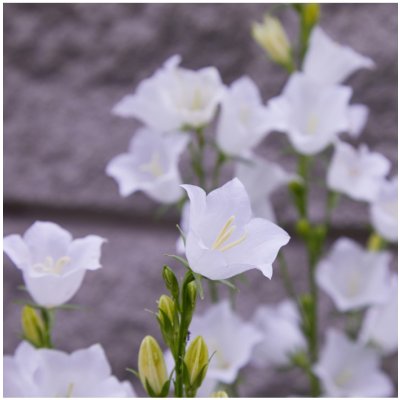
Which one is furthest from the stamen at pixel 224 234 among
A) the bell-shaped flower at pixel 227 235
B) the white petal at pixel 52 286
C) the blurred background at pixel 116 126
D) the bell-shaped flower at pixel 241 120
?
the blurred background at pixel 116 126

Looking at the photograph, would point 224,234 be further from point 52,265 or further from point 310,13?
point 310,13

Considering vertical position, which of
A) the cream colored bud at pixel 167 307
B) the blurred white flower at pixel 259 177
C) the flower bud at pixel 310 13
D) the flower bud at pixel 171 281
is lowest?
the cream colored bud at pixel 167 307

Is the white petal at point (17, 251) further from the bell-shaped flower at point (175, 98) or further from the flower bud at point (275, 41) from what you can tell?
the flower bud at point (275, 41)

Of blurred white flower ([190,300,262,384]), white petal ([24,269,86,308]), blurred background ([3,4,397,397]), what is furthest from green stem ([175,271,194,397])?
blurred background ([3,4,397,397])

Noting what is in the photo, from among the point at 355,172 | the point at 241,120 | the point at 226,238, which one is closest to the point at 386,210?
the point at 355,172

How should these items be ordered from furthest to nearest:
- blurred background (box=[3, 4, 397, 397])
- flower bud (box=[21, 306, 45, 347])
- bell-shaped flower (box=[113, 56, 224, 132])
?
blurred background (box=[3, 4, 397, 397]) < bell-shaped flower (box=[113, 56, 224, 132]) < flower bud (box=[21, 306, 45, 347])

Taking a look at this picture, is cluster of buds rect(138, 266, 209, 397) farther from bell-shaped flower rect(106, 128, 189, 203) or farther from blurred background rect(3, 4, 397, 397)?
blurred background rect(3, 4, 397, 397)

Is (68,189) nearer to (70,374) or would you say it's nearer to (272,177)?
(272,177)
